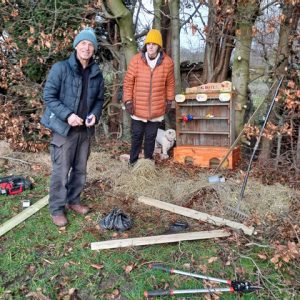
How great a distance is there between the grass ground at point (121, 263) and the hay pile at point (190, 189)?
0.45 m

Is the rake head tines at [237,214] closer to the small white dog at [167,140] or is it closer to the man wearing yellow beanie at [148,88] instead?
the man wearing yellow beanie at [148,88]

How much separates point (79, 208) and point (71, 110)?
3.75 ft

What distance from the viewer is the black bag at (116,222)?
329 cm

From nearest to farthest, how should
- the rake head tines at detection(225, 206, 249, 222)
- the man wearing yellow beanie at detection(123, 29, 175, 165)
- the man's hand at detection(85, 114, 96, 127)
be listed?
the man's hand at detection(85, 114, 96, 127)
the rake head tines at detection(225, 206, 249, 222)
the man wearing yellow beanie at detection(123, 29, 175, 165)

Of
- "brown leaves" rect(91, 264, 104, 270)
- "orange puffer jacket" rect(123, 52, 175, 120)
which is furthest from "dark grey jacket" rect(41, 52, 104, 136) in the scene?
"orange puffer jacket" rect(123, 52, 175, 120)

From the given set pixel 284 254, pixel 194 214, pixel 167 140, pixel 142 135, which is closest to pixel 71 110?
pixel 194 214

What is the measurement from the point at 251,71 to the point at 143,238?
3570mm

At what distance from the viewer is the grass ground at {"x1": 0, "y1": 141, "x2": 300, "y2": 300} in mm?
2502

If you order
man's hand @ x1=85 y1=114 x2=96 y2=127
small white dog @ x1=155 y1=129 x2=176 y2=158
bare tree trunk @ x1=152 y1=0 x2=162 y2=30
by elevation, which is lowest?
small white dog @ x1=155 y1=129 x2=176 y2=158

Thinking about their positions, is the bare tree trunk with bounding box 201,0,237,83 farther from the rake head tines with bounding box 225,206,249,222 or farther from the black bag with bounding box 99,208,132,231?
the black bag with bounding box 99,208,132,231

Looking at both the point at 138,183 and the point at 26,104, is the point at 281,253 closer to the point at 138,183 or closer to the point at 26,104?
the point at 138,183

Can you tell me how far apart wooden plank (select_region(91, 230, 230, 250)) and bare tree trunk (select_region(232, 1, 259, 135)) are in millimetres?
2786

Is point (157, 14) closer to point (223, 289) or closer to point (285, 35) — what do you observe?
point (285, 35)

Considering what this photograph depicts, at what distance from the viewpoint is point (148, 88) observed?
4.64 meters
